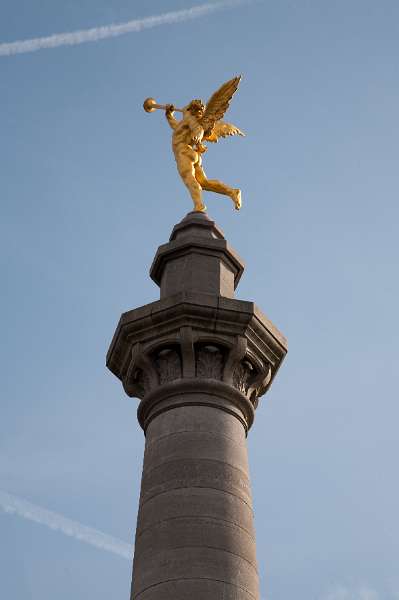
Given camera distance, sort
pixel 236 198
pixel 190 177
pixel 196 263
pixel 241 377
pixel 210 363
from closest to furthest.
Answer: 1. pixel 210 363
2. pixel 241 377
3. pixel 196 263
4. pixel 190 177
5. pixel 236 198

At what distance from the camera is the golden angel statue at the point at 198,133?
66.7ft

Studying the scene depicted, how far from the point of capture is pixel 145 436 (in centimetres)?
1555

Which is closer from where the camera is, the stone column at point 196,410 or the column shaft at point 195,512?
the column shaft at point 195,512

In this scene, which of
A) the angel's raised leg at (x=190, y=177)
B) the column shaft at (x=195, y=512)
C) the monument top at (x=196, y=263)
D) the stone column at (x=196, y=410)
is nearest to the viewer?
the column shaft at (x=195, y=512)

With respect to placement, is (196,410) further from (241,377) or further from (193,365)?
(241,377)

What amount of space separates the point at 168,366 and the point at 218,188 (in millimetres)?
6097

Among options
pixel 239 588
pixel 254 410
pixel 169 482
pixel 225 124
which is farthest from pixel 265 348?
pixel 225 124

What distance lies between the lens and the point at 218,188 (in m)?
20.8

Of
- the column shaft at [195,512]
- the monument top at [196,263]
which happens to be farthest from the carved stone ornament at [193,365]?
the monument top at [196,263]

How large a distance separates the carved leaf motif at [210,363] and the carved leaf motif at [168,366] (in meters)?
0.36

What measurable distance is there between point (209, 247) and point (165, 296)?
4.78 ft

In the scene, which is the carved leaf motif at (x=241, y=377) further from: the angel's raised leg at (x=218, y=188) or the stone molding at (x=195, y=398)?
the angel's raised leg at (x=218, y=188)

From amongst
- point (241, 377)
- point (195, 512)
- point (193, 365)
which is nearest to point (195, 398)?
point (193, 365)

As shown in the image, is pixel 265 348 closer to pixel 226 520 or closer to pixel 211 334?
pixel 211 334
